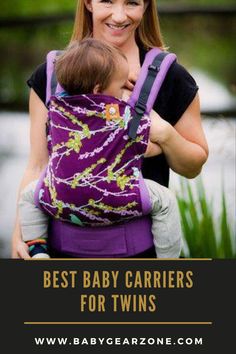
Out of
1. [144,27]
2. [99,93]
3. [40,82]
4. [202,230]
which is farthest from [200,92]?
[99,93]

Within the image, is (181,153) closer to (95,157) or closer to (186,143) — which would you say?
(186,143)

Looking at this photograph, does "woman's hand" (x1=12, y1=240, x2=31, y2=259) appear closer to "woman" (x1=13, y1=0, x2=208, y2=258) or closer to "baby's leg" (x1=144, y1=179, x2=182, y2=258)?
"woman" (x1=13, y1=0, x2=208, y2=258)

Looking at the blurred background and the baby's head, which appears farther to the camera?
the blurred background

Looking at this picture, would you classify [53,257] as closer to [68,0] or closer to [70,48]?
[70,48]

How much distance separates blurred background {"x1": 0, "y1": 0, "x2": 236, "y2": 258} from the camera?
424 cm

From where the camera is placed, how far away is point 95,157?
8.25ft

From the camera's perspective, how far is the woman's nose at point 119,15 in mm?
2688

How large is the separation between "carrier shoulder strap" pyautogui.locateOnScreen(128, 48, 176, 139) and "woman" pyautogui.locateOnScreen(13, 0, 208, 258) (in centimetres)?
3

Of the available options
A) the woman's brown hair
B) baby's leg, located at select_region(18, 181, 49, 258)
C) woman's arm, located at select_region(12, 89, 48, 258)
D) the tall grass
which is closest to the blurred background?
the tall grass

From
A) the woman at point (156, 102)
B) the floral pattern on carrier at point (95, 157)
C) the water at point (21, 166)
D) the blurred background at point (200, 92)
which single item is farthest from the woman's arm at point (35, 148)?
the water at point (21, 166)

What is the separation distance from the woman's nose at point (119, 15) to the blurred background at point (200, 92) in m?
0.67

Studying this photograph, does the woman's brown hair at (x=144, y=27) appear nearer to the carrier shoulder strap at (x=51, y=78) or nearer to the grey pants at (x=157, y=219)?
the carrier shoulder strap at (x=51, y=78)

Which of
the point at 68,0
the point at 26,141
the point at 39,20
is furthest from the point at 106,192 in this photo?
the point at 68,0

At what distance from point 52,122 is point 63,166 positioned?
0.42 feet
